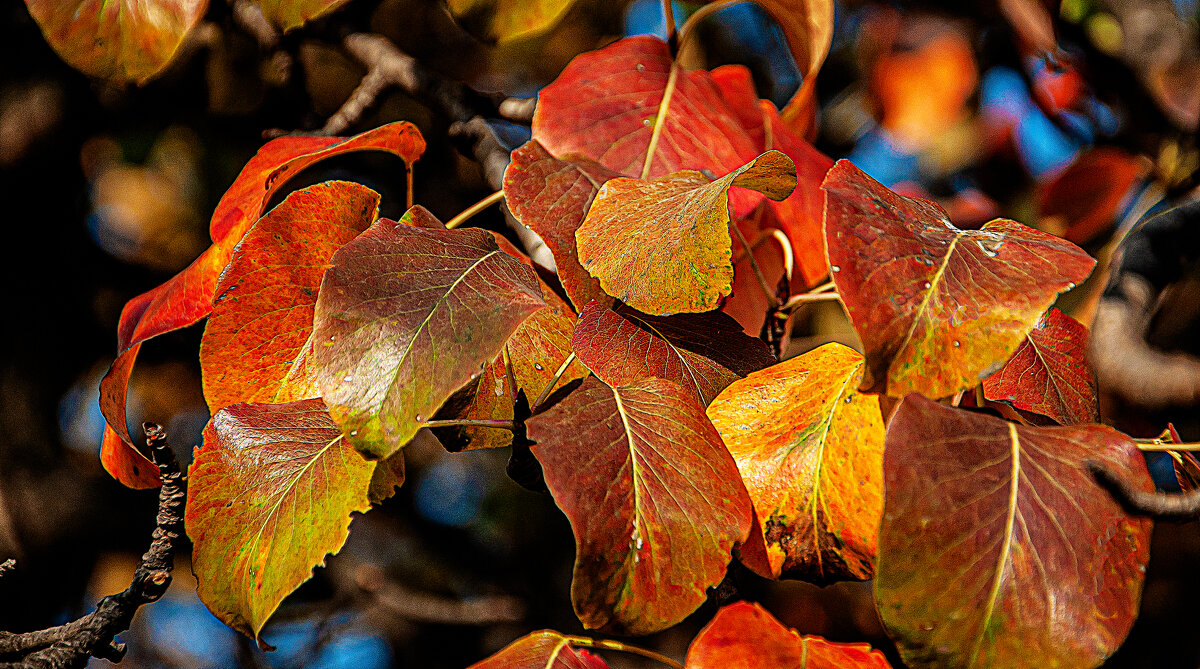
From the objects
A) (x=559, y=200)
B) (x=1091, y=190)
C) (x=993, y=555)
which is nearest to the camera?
(x=993, y=555)

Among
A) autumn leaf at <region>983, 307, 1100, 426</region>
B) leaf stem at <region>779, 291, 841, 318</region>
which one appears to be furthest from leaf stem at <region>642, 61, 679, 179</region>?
autumn leaf at <region>983, 307, 1100, 426</region>

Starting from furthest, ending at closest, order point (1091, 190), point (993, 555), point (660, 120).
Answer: point (1091, 190)
point (660, 120)
point (993, 555)

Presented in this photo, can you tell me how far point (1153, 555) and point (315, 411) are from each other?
4.27ft

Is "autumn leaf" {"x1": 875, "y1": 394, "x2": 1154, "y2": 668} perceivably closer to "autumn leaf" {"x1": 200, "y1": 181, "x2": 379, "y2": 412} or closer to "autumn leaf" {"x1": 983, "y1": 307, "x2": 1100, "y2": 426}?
"autumn leaf" {"x1": 983, "y1": 307, "x2": 1100, "y2": 426}

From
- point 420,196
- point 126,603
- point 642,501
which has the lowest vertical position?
point 420,196

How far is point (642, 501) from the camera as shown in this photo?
230 mm

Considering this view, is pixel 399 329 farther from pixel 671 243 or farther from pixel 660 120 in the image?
pixel 660 120

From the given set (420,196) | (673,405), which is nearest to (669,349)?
(673,405)

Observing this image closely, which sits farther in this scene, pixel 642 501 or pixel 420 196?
pixel 420 196

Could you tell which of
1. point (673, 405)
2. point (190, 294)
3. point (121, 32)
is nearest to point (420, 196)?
point (121, 32)

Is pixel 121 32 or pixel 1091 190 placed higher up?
pixel 121 32

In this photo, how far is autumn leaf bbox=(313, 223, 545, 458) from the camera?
212mm

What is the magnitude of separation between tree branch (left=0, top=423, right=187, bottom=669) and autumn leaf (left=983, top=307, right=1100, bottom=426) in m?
0.38

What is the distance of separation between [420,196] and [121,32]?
62 cm
